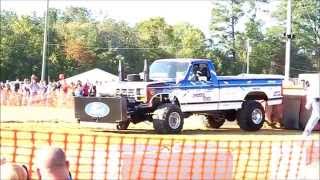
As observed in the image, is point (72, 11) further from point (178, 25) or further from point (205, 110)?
point (205, 110)

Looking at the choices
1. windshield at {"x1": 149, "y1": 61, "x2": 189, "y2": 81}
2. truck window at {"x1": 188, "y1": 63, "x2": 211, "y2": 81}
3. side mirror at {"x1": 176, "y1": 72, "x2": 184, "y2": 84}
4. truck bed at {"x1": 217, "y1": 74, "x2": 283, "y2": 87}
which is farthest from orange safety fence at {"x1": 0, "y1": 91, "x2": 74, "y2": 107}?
side mirror at {"x1": 176, "y1": 72, "x2": 184, "y2": 84}

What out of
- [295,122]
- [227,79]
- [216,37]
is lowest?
[295,122]

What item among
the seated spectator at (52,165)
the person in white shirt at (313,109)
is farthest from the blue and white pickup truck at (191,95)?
the seated spectator at (52,165)

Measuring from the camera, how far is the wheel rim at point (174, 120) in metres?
16.1

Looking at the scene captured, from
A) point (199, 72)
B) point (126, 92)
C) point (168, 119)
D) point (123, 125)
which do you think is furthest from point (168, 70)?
point (123, 125)

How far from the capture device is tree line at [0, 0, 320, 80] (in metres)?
62.8

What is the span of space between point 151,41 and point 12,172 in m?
70.7

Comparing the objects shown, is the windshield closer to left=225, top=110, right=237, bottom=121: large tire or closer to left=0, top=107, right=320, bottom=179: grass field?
left=0, top=107, right=320, bottom=179: grass field

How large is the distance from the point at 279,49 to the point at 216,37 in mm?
7327

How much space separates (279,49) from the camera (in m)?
76.2

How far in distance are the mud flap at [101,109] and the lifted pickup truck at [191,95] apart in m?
0.24

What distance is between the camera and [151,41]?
74.9 metres

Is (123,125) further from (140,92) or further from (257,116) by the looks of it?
(257,116)

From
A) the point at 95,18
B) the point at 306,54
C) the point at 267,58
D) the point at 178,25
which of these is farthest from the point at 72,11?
the point at 306,54
